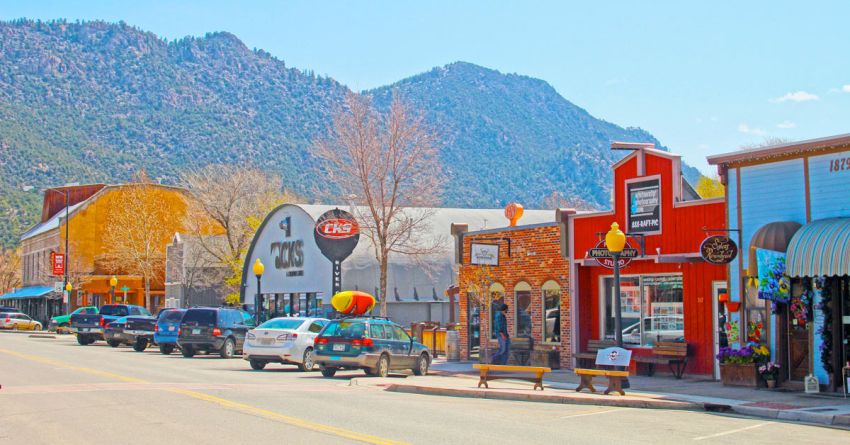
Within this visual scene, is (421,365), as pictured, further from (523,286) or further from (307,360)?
(523,286)

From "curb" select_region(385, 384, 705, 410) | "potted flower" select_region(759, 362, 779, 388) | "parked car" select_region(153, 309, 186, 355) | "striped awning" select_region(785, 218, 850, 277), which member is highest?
"striped awning" select_region(785, 218, 850, 277)

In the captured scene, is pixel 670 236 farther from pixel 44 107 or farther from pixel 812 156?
pixel 44 107

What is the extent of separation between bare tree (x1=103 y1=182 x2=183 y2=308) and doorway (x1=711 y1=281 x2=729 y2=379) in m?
48.4

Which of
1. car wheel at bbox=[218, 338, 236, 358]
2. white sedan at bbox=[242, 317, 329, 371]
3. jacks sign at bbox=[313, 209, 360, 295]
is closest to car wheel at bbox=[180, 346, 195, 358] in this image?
car wheel at bbox=[218, 338, 236, 358]

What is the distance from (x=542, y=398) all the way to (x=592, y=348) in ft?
26.9

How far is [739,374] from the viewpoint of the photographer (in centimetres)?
2117

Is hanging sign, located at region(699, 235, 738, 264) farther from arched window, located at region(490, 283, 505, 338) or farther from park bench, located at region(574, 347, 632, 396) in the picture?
arched window, located at region(490, 283, 505, 338)

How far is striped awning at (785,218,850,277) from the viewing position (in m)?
18.1

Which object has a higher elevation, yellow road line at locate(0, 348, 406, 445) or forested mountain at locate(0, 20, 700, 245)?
forested mountain at locate(0, 20, 700, 245)

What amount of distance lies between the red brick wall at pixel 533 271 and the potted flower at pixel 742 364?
6197 millimetres

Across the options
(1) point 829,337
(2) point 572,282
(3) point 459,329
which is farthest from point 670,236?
(3) point 459,329

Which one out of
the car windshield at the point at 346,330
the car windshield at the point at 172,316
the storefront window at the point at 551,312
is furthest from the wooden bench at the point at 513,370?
the car windshield at the point at 172,316

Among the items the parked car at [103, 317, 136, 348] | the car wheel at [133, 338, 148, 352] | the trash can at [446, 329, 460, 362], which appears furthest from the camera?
the parked car at [103, 317, 136, 348]

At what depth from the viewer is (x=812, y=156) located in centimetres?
2030
